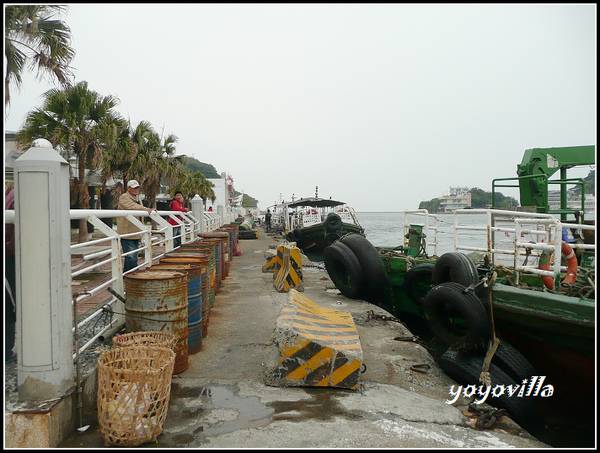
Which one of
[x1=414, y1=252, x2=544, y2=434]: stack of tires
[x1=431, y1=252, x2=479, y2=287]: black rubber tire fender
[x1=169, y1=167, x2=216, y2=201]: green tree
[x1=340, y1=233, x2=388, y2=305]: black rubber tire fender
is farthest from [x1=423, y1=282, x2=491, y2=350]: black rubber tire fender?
[x1=169, y1=167, x2=216, y2=201]: green tree

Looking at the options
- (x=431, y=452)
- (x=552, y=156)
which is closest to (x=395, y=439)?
(x=431, y=452)

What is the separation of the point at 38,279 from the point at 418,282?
616 cm

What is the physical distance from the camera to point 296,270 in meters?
9.11

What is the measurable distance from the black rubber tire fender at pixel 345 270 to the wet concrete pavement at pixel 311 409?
2.33 meters

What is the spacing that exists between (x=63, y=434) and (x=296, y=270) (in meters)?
6.52

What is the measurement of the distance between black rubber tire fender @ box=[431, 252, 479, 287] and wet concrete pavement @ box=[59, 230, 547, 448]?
1063 millimetres

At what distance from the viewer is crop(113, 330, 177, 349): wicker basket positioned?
10.9ft

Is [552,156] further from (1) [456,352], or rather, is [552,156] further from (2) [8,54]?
(2) [8,54]

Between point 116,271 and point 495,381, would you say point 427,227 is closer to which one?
point 495,381

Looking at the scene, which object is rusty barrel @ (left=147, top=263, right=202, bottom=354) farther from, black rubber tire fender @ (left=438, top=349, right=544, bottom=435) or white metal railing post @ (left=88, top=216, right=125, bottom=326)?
black rubber tire fender @ (left=438, top=349, right=544, bottom=435)

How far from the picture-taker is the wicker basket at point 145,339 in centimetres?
331

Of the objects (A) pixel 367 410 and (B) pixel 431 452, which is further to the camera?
(A) pixel 367 410

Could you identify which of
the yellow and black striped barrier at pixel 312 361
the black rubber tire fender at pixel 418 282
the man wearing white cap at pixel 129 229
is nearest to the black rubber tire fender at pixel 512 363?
the yellow and black striped barrier at pixel 312 361

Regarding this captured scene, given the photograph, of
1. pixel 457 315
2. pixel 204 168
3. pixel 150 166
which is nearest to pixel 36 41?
pixel 150 166
